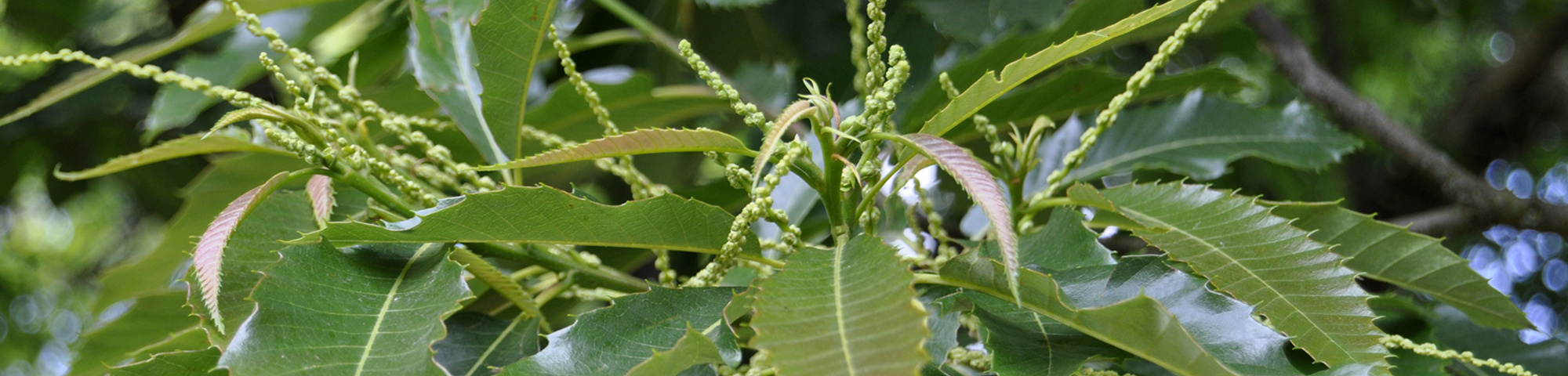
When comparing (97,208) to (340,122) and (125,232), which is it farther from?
(340,122)

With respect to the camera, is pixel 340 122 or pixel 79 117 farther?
pixel 79 117

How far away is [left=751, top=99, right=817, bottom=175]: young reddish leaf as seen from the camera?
1.56 feet

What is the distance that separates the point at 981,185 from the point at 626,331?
256 mm

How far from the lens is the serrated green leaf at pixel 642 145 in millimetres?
527

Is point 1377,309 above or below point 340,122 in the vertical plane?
below

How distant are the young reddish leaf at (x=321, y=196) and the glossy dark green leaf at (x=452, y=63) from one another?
19 centimetres

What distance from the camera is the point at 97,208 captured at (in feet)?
12.5

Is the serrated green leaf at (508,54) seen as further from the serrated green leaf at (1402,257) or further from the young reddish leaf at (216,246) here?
the serrated green leaf at (1402,257)

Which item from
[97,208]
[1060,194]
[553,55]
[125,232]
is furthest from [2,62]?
[97,208]

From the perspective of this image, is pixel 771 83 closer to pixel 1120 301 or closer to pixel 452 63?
pixel 452 63

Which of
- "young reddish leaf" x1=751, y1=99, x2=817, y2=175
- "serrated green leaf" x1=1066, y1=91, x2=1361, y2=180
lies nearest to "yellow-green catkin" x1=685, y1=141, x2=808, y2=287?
"young reddish leaf" x1=751, y1=99, x2=817, y2=175

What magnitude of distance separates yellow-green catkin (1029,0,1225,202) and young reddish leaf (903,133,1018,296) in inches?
7.4

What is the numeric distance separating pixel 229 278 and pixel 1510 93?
338 centimetres

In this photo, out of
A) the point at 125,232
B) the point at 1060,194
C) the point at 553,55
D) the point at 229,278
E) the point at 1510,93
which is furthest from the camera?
the point at 125,232
